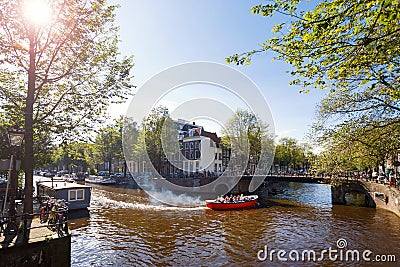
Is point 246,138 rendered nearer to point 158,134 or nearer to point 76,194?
point 158,134

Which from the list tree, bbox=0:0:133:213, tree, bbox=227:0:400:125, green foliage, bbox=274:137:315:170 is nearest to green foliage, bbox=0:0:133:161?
tree, bbox=0:0:133:213

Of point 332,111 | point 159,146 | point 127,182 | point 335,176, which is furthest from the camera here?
point 127,182

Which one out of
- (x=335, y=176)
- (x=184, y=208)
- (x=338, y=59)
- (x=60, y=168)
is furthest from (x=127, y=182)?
(x=60, y=168)

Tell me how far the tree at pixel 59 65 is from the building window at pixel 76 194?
12.8m

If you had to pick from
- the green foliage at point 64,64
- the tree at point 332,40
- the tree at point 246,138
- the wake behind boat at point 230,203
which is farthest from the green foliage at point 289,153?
the tree at point 332,40

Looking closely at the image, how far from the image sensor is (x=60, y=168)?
108 meters

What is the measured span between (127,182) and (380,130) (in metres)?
46.8

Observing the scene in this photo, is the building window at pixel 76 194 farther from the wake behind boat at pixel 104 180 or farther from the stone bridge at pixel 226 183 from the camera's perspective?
the wake behind boat at pixel 104 180

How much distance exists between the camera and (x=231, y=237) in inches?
682

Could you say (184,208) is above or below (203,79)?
below

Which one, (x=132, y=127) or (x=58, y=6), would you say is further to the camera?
(x=132, y=127)

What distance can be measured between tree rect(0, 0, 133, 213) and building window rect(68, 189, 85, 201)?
12.8 m

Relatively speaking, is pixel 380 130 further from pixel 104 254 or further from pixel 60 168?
pixel 60 168

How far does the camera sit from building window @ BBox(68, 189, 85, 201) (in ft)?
82.3
